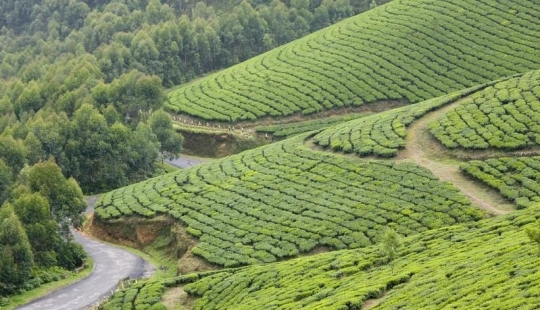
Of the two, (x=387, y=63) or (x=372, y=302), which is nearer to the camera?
(x=372, y=302)

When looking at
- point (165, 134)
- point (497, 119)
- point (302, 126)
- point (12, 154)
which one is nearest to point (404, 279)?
point (497, 119)

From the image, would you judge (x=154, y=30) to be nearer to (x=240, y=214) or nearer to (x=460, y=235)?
(x=240, y=214)

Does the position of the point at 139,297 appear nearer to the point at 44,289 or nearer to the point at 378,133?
the point at 44,289

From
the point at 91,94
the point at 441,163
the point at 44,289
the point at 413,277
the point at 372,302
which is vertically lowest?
the point at 44,289

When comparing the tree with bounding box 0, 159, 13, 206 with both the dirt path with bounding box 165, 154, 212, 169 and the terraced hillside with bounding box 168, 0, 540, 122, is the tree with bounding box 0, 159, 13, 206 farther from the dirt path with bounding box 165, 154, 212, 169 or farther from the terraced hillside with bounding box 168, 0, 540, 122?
the terraced hillside with bounding box 168, 0, 540, 122

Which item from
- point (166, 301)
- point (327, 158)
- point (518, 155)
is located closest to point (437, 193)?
point (518, 155)

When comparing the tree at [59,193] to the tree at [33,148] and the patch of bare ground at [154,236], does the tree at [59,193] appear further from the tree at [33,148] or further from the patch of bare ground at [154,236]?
the tree at [33,148]
